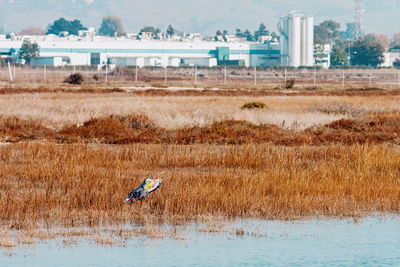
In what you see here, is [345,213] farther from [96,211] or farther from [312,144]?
[312,144]

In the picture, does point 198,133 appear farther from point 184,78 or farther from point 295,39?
point 295,39

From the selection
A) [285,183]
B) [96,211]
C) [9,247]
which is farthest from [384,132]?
[9,247]

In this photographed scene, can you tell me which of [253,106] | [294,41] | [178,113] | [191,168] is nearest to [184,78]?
[294,41]

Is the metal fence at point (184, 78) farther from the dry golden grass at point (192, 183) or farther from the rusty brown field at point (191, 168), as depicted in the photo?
the dry golden grass at point (192, 183)

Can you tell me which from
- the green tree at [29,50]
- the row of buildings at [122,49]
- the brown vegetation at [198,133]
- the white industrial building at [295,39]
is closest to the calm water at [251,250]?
the brown vegetation at [198,133]

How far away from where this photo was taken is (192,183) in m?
15.0

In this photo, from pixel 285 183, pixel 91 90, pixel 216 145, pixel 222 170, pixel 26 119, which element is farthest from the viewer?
pixel 91 90

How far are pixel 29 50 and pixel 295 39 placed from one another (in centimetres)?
6417

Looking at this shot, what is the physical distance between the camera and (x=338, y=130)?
26.6 metres

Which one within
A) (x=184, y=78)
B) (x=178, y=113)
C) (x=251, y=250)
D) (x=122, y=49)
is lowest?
(x=251, y=250)

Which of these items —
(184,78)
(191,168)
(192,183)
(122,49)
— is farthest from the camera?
(122,49)

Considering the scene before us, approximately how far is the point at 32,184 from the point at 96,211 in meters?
2.97

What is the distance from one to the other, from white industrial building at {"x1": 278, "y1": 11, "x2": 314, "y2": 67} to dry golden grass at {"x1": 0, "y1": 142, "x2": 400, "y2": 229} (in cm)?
17597

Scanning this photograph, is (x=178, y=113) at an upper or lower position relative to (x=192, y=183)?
upper
